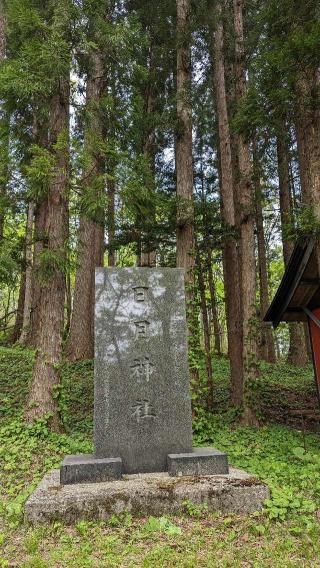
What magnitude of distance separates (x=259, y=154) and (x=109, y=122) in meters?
6.07

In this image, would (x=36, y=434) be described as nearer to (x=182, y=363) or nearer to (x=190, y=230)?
(x=182, y=363)

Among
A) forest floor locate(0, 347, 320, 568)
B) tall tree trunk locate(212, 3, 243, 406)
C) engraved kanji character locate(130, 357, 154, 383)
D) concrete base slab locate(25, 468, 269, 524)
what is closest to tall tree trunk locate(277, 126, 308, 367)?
tall tree trunk locate(212, 3, 243, 406)

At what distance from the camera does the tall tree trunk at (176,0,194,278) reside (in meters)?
7.77

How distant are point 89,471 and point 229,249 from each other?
6.00 meters

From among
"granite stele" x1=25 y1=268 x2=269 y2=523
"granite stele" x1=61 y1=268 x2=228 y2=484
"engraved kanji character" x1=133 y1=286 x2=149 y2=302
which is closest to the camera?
"granite stele" x1=25 y1=268 x2=269 y2=523

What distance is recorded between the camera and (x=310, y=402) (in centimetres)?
1036

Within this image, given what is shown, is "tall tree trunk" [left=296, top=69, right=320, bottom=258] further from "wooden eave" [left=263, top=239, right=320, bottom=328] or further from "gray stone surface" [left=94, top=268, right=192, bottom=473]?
"gray stone surface" [left=94, top=268, right=192, bottom=473]

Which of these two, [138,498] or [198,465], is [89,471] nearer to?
[138,498]

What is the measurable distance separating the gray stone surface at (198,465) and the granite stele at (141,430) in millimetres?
10

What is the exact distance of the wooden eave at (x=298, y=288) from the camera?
22.5ft

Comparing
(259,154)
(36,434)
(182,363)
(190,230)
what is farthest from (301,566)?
(259,154)

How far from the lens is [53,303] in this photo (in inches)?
267

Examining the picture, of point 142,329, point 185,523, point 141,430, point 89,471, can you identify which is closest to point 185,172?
point 142,329

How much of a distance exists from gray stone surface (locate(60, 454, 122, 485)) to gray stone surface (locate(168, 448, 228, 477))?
61 centimetres
